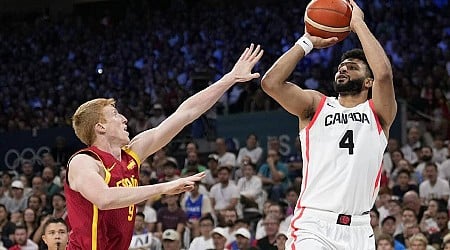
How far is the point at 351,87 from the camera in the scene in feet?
20.5

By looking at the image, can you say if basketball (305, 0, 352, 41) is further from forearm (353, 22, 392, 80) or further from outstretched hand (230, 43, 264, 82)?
outstretched hand (230, 43, 264, 82)

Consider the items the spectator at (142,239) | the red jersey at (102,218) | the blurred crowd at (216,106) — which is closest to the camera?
the red jersey at (102,218)

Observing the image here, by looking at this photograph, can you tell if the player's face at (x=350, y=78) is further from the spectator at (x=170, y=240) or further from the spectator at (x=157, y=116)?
the spectator at (x=157, y=116)

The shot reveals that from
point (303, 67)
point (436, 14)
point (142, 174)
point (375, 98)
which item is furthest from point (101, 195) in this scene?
point (436, 14)

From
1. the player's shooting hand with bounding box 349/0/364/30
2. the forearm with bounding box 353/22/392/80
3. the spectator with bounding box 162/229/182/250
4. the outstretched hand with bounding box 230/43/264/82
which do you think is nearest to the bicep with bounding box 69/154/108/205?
the outstretched hand with bounding box 230/43/264/82

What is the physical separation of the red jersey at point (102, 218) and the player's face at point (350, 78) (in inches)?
60.5

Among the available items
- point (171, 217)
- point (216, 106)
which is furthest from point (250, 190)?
point (216, 106)

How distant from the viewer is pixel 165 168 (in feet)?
45.4

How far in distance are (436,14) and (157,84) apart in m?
6.12

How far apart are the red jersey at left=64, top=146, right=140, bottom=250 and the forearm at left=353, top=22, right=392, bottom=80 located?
1.71 m

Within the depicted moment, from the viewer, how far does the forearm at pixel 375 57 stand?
19.9 ft

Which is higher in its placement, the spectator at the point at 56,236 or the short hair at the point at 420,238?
the spectator at the point at 56,236

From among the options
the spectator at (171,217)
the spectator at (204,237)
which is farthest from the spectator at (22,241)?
the spectator at (204,237)

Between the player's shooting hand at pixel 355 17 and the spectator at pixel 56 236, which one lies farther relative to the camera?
the spectator at pixel 56 236
